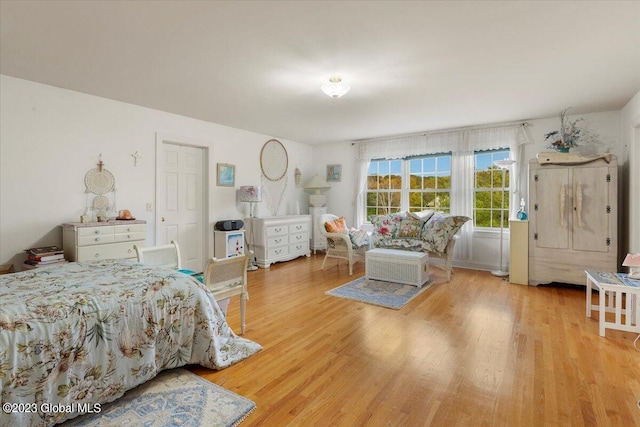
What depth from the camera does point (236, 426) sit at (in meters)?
1.60

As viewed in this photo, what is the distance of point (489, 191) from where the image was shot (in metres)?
5.10

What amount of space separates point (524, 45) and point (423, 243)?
278 cm

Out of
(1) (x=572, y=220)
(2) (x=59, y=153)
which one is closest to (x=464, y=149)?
(1) (x=572, y=220)

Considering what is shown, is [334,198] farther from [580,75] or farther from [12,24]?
[12,24]

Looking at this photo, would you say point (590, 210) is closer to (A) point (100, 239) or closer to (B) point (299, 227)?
(B) point (299, 227)

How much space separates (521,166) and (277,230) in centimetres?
408

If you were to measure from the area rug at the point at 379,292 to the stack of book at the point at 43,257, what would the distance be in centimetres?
286

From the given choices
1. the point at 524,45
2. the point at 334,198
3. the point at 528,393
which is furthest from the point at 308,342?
the point at 334,198

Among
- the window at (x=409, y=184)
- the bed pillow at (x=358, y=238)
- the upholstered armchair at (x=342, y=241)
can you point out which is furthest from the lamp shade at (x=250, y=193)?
the window at (x=409, y=184)

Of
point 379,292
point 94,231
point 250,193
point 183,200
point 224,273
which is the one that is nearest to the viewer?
point 224,273

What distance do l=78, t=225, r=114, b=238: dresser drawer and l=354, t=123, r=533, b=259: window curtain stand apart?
4.62 meters

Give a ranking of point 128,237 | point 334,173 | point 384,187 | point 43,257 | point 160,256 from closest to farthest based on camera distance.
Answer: point 160,256
point 43,257
point 128,237
point 384,187
point 334,173

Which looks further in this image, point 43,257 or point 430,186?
point 430,186

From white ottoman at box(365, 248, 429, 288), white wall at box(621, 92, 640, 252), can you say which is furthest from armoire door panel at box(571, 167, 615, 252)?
white ottoman at box(365, 248, 429, 288)
